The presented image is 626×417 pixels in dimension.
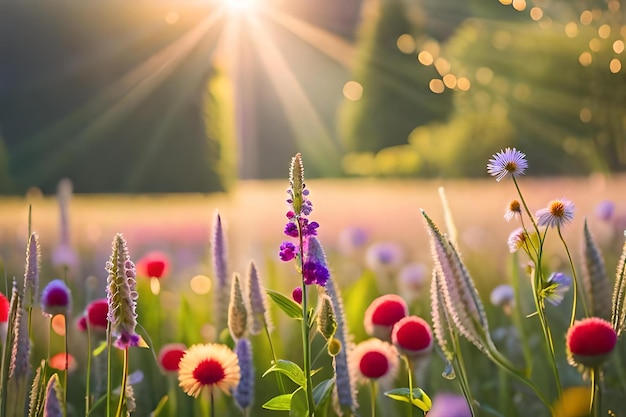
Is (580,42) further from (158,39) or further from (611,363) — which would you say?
(611,363)

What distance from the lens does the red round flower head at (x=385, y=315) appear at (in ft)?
2.45

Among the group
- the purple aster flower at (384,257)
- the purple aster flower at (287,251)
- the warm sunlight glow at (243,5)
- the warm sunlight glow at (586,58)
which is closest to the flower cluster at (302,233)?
the purple aster flower at (287,251)

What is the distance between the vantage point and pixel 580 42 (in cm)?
638

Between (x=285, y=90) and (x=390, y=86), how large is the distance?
510 centimetres

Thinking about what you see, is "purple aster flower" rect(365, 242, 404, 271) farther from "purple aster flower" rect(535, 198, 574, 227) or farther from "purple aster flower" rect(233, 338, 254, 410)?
"purple aster flower" rect(535, 198, 574, 227)

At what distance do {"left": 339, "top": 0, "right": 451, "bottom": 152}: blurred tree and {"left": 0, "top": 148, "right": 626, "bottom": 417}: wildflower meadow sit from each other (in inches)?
271

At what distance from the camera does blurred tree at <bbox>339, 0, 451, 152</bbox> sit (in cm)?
852

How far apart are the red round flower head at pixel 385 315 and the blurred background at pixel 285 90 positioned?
553 mm

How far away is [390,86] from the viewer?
912 cm

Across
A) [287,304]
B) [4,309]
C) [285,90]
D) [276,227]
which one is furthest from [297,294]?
[285,90]

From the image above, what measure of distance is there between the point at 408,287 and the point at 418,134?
26.4 ft

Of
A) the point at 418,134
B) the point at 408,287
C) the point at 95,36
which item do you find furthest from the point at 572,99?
the point at 408,287

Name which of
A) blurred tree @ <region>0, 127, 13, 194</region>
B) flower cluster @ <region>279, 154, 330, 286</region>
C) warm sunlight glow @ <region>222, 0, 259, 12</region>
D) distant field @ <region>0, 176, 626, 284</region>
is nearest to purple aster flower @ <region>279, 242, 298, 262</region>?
flower cluster @ <region>279, 154, 330, 286</region>

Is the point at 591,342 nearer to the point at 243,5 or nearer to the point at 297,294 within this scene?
the point at 297,294
